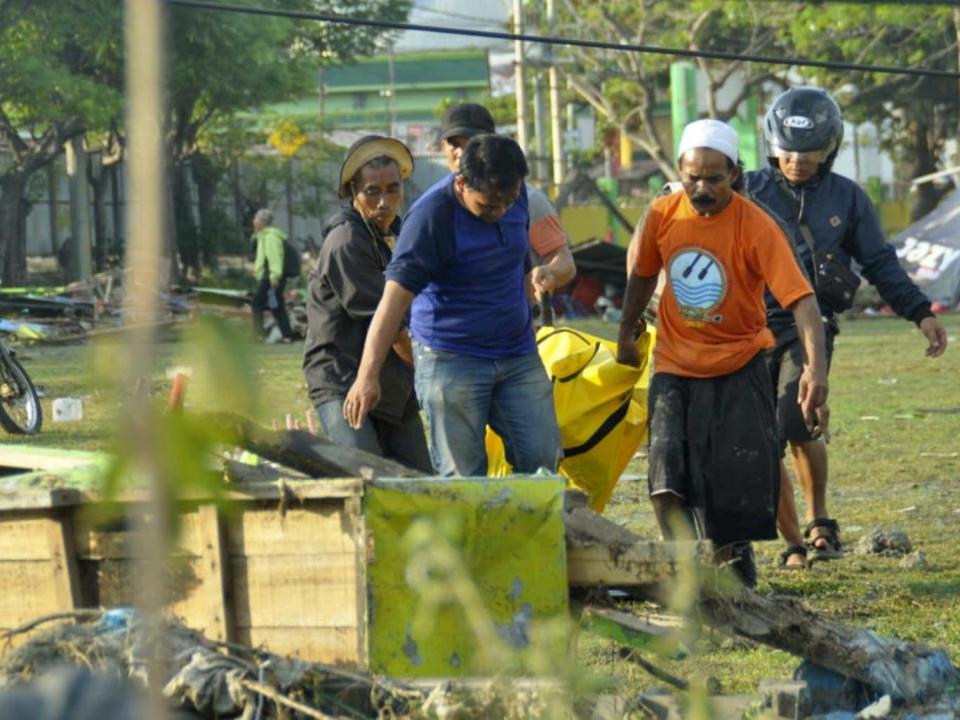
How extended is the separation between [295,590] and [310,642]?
0.44 feet

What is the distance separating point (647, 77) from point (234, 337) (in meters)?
38.8

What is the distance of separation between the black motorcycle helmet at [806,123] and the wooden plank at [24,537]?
12.1 ft

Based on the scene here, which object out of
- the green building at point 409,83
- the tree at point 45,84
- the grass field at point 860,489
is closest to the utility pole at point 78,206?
the tree at point 45,84

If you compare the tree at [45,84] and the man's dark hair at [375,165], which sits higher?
the tree at [45,84]

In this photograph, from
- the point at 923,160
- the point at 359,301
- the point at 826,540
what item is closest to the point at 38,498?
the point at 359,301

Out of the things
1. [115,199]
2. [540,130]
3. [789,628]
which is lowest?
[789,628]

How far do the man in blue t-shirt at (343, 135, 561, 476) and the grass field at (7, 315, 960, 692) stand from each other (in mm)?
447

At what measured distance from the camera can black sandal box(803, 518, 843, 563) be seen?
24.9ft

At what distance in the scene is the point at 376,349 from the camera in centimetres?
577

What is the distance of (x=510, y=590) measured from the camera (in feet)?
15.1

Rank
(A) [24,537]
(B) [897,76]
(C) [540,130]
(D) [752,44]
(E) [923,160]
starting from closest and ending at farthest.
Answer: (A) [24,537] < (D) [752,44] < (C) [540,130] < (B) [897,76] < (E) [923,160]

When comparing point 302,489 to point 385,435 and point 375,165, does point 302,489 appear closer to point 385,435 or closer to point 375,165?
point 385,435

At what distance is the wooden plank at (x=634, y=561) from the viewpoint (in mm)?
4602

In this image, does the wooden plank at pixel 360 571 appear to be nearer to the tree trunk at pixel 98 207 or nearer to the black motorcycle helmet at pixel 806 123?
the black motorcycle helmet at pixel 806 123
